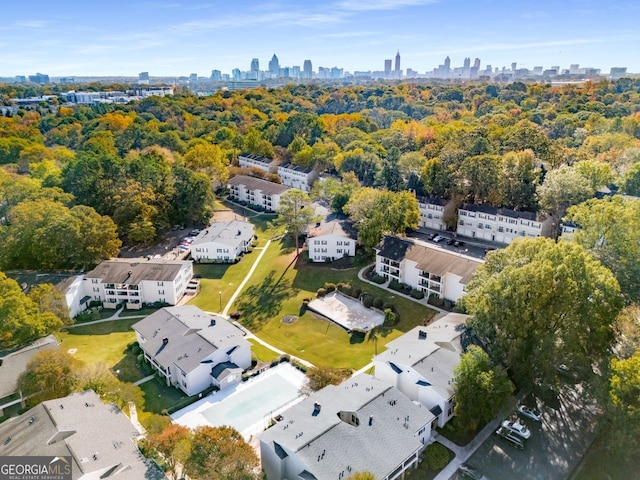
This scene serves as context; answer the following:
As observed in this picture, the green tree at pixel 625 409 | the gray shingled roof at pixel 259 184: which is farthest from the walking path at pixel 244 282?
the green tree at pixel 625 409

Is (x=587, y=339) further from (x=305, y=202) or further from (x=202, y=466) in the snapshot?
(x=305, y=202)

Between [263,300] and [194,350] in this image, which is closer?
[194,350]

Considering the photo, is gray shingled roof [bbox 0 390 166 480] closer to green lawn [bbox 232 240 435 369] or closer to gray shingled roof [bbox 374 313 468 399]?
green lawn [bbox 232 240 435 369]

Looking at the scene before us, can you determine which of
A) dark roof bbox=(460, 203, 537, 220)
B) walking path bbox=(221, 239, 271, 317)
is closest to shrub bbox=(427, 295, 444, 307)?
dark roof bbox=(460, 203, 537, 220)

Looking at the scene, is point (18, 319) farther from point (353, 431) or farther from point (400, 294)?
point (400, 294)

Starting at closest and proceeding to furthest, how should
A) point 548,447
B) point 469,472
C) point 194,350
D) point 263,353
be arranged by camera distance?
point 469,472 → point 548,447 → point 194,350 → point 263,353

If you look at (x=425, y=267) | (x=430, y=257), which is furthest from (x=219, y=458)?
(x=430, y=257)

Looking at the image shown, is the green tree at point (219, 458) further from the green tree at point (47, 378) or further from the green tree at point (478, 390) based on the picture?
the green tree at point (47, 378)
